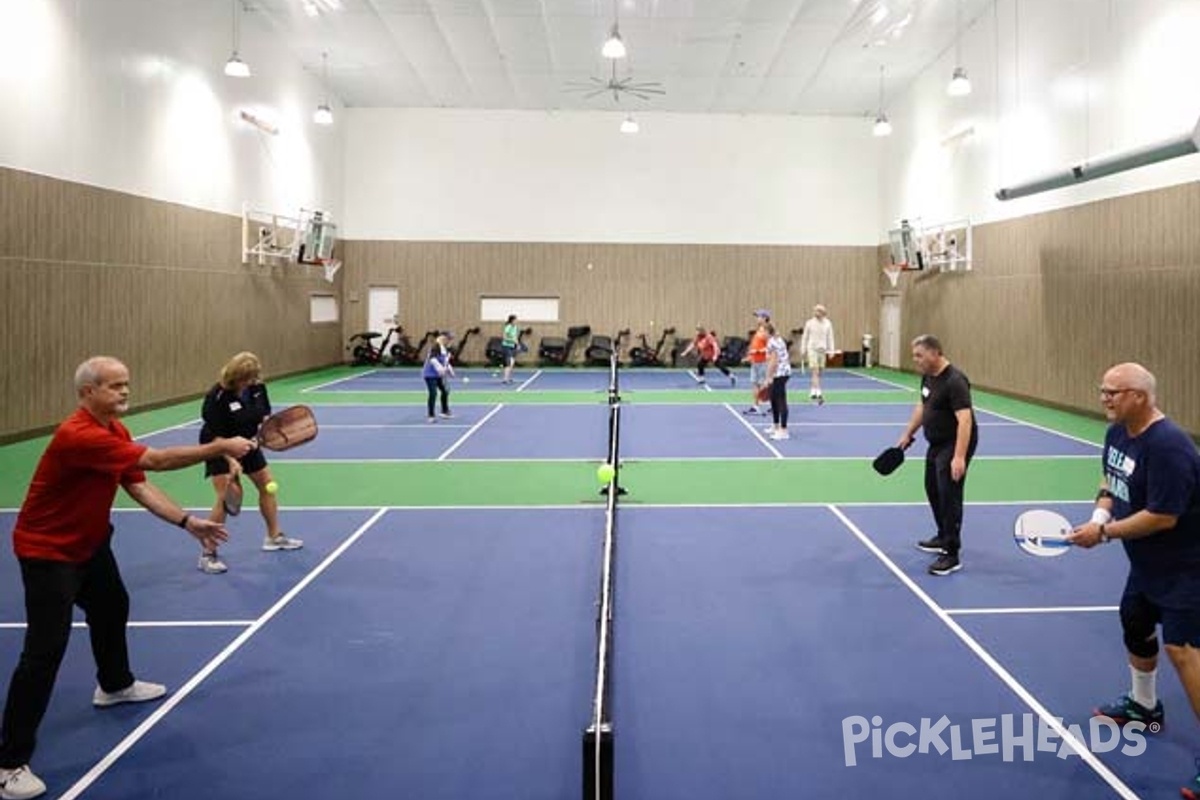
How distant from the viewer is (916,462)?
13320mm

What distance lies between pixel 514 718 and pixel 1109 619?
4.56m

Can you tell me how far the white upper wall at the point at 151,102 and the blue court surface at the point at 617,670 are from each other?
989 cm

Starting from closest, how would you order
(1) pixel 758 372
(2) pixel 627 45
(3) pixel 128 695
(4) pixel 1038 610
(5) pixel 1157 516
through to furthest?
1. (5) pixel 1157 516
2. (3) pixel 128 695
3. (4) pixel 1038 610
4. (1) pixel 758 372
5. (2) pixel 627 45

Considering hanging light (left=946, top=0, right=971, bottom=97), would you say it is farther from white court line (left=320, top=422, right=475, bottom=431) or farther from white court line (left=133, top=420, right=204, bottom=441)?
white court line (left=133, top=420, right=204, bottom=441)

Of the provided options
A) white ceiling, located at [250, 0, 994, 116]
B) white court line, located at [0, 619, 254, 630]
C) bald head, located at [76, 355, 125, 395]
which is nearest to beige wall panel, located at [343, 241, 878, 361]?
white ceiling, located at [250, 0, 994, 116]

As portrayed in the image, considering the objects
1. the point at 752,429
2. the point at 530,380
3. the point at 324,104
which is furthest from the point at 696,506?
the point at 324,104

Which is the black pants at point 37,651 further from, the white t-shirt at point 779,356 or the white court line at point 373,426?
the white court line at point 373,426

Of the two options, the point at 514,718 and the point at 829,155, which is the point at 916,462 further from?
the point at 829,155

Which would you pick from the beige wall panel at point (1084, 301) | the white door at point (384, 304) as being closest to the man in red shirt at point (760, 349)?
the beige wall panel at point (1084, 301)

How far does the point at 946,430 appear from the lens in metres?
8.08

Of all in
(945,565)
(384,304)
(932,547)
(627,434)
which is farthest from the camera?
(384,304)

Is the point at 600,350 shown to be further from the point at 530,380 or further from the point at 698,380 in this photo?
the point at 698,380

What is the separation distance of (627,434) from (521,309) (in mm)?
18989

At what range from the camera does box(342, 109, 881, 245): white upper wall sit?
33719 mm
